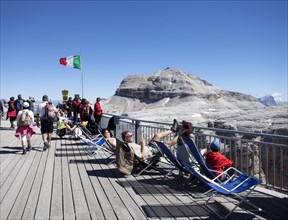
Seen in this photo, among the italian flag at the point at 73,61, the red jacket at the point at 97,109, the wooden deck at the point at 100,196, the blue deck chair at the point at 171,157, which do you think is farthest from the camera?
the italian flag at the point at 73,61

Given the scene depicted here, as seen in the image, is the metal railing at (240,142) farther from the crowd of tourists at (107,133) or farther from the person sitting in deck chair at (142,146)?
the person sitting in deck chair at (142,146)

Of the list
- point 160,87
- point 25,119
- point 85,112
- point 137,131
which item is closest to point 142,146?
point 137,131

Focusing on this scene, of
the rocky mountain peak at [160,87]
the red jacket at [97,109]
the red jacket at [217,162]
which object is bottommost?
the red jacket at [217,162]

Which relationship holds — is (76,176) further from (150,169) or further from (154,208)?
(154,208)

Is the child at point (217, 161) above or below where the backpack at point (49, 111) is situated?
below

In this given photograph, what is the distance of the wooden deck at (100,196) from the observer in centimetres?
407

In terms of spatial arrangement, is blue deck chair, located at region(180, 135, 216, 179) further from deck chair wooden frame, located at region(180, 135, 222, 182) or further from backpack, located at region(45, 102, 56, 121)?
backpack, located at region(45, 102, 56, 121)

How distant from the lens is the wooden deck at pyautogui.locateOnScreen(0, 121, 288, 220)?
4066 mm

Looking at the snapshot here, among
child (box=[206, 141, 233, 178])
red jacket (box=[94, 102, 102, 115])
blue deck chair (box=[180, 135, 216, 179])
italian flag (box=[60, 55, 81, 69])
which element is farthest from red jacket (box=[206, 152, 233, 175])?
italian flag (box=[60, 55, 81, 69])

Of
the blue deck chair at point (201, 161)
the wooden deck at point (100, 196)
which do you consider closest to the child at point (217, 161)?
the blue deck chair at point (201, 161)

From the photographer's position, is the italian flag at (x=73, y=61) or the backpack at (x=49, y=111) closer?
the backpack at (x=49, y=111)

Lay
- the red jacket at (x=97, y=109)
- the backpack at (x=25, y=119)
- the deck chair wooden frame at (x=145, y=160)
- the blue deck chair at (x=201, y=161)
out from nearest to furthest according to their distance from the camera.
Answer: the blue deck chair at (x=201, y=161) → the deck chair wooden frame at (x=145, y=160) → the backpack at (x=25, y=119) → the red jacket at (x=97, y=109)

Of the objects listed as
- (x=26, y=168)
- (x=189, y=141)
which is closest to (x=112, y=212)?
(x=189, y=141)

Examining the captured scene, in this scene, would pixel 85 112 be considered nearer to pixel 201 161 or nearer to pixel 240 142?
pixel 240 142
